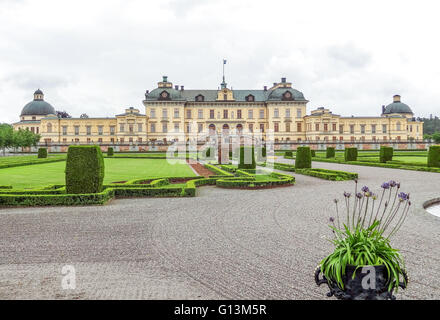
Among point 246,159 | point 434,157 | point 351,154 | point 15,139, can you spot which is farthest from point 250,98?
point 434,157

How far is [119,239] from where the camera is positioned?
5488 mm

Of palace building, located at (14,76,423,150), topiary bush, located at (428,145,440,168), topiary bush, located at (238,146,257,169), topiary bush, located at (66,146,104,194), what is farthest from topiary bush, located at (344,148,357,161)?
palace building, located at (14,76,423,150)

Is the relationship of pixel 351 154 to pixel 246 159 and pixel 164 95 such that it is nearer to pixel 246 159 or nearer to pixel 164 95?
pixel 246 159

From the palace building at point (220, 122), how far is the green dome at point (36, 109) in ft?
34.7

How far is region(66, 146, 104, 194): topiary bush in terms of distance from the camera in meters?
9.18

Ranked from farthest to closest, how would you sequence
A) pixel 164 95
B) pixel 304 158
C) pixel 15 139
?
pixel 164 95
pixel 15 139
pixel 304 158

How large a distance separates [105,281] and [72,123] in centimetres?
5864

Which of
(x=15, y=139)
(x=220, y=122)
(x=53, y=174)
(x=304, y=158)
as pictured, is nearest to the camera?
(x=53, y=174)

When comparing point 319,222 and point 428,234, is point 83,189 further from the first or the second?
point 428,234

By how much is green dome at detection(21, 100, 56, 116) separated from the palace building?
10.6 m

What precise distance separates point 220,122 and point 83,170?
48112mm

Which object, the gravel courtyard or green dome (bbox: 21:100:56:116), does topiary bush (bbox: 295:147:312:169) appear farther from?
green dome (bbox: 21:100:56:116)

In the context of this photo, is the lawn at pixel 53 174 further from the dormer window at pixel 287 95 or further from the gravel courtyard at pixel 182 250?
the dormer window at pixel 287 95

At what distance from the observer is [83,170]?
9.23 meters
